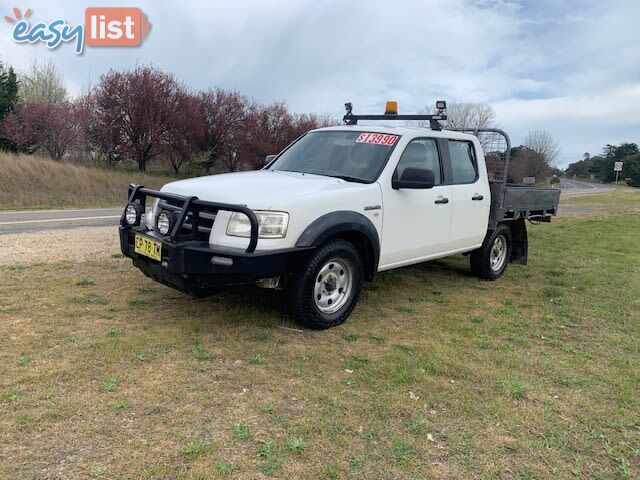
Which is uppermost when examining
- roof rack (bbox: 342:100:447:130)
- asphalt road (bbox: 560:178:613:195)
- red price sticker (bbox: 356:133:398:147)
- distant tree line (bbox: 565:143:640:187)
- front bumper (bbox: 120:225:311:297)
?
distant tree line (bbox: 565:143:640:187)

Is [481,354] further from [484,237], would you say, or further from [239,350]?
[484,237]

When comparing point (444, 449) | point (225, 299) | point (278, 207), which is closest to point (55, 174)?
point (225, 299)

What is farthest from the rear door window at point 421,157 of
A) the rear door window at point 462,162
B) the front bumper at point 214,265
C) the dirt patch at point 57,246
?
the dirt patch at point 57,246

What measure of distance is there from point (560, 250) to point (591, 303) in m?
3.76

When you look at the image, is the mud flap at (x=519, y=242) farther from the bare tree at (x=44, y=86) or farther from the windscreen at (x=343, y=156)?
the bare tree at (x=44, y=86)

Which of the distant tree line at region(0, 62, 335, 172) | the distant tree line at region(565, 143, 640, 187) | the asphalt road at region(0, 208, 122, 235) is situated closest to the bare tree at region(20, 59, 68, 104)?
the distant tree line at region(0, 62, 335, 172)

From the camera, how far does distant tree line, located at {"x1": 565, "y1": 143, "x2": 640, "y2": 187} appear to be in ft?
283

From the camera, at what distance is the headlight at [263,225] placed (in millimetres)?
3844

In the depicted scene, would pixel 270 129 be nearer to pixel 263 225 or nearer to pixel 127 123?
pixel 127 123

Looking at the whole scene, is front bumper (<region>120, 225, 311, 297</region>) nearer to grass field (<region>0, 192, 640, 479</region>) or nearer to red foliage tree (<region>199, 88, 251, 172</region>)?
grass field (<region>0, 192, 640, 479</region>)

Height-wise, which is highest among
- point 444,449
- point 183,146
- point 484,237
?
point 183,146

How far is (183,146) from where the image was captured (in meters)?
28.3

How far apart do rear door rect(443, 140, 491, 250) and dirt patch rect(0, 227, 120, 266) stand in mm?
4656

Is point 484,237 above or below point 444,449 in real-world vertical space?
above
